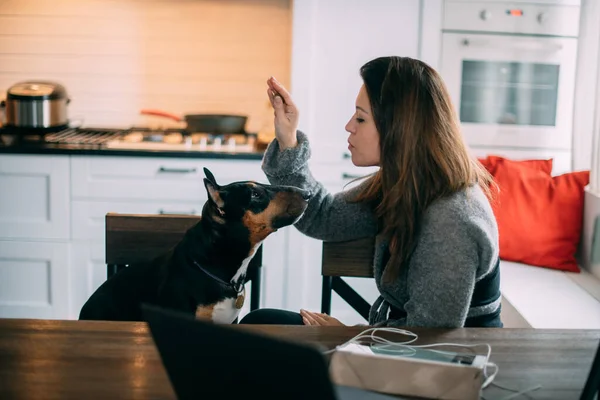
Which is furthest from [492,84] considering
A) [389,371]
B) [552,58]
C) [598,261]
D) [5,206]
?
[389,371]

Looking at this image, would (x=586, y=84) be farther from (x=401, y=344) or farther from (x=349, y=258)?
(x=401, y=344)

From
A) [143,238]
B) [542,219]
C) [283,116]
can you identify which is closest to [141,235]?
[143,238]

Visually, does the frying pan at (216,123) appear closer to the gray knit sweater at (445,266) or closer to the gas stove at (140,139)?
the gas stove at (140,139)

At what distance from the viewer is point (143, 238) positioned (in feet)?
7.32

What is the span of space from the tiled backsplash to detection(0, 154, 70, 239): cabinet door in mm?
670

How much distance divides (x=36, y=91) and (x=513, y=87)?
215 centimetres

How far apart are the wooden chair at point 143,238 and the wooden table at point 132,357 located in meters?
0.52

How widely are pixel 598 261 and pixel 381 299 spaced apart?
4.73ft

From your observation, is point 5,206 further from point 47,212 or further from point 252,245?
point 252,245

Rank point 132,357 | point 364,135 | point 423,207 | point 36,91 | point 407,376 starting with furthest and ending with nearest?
point 36,91, point 364,135, point 423,207, point 132,357, point 407,376

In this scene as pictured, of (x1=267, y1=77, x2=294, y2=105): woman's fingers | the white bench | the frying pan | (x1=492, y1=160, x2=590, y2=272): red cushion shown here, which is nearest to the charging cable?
(x1=267, y1=77, x2=294, y2=105): woman's fingers

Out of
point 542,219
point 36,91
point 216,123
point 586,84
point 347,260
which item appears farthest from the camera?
point 216,123

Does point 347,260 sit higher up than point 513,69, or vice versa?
point 513,69

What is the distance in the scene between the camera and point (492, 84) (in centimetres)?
385
